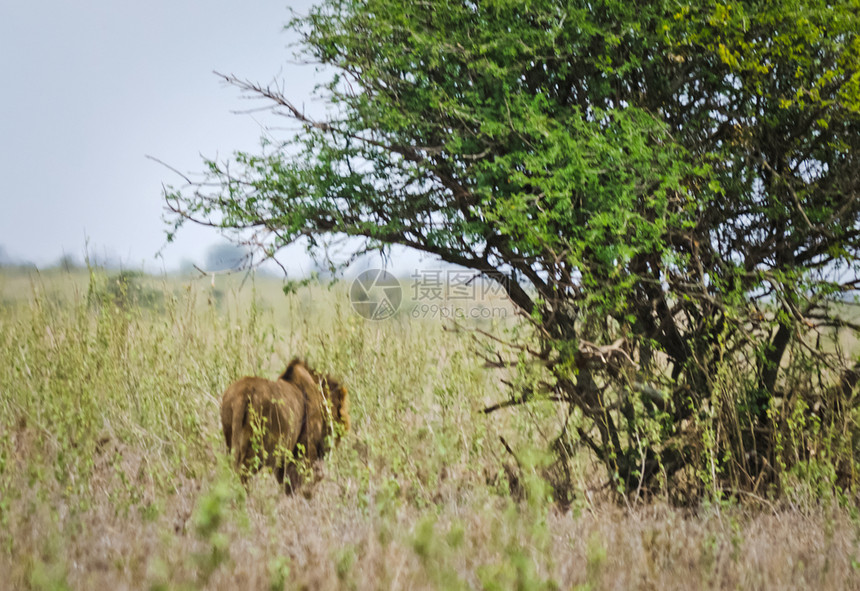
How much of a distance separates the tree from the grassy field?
510 millimetres

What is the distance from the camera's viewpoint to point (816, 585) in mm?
3701

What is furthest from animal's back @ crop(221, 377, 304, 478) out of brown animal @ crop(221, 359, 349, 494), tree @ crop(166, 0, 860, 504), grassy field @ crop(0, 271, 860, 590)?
tree @ crop(166, 0, 860, 504)

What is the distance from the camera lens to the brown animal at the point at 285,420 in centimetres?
481

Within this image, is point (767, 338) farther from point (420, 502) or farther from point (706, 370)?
point (420, 502)

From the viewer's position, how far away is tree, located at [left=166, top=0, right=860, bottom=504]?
499 cm

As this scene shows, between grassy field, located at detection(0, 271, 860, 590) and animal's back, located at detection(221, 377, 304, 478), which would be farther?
animal's back, located at detection(221, 377, 304, 478)

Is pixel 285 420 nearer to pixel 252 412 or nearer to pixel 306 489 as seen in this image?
pixel 252 412

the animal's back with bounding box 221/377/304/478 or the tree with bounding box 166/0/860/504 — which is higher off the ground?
the tree with bounding box 166/0/860/504

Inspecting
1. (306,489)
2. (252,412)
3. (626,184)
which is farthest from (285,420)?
(626,184)

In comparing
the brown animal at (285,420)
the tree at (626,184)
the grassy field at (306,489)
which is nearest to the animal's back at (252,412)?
the brown animal at (285,420)

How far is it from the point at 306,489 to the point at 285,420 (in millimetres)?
454

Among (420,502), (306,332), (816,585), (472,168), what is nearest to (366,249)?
(472,168)

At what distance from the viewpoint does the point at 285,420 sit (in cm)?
495

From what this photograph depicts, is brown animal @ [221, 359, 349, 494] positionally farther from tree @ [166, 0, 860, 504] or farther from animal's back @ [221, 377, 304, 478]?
tree @ [166, 0, 860, 504]
